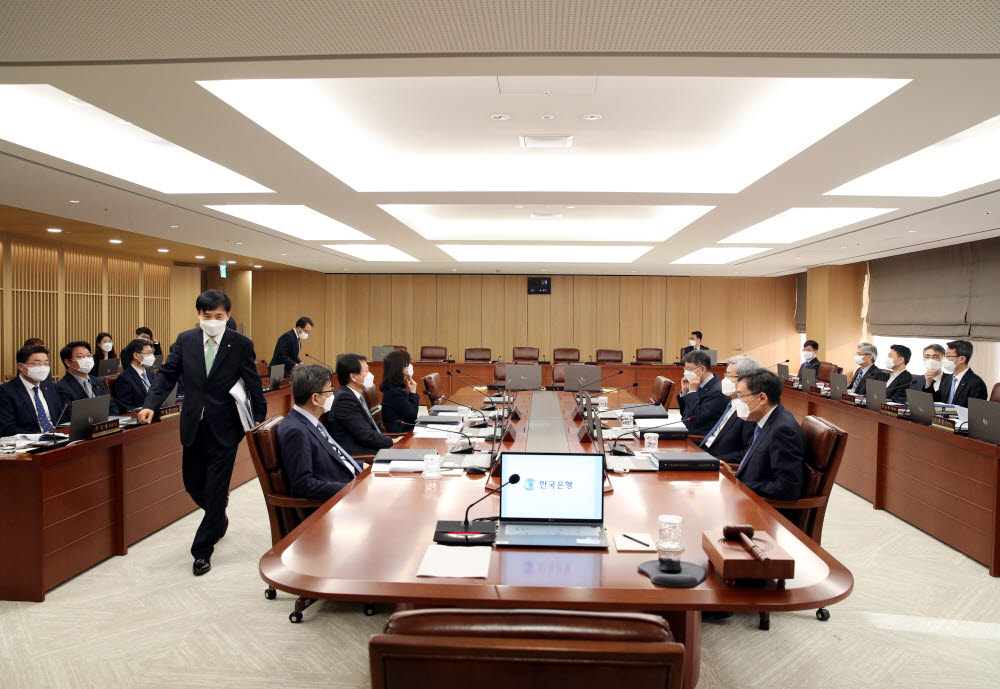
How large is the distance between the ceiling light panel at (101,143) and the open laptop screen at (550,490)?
3.37 metres

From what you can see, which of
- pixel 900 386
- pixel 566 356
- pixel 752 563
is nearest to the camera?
pixel 752 563

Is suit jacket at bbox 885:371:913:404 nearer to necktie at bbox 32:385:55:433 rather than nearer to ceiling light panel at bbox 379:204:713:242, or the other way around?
ceiling light panel at bbox 379:204:713:242

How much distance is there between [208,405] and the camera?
382 cm

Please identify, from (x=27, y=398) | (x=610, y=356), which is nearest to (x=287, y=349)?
(x=27, y=398)

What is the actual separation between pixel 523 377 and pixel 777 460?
15.8 ft

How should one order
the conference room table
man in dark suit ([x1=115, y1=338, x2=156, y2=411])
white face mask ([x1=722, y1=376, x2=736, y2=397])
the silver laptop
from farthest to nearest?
the silver laptop → man in dark suit ([x1=115, y1=338, x2=156, y2=411]) → white face mask ([x1=722, y1=376, x2=736, y2=397]) → the conference room table

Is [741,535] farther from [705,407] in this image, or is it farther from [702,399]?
[702,399]

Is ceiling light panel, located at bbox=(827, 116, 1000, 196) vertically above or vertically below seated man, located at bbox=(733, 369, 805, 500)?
above

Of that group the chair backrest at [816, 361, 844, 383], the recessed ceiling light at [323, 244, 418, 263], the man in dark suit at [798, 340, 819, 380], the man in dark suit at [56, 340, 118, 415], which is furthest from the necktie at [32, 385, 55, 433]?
the chair backrest at [816, 361, 844, 383]

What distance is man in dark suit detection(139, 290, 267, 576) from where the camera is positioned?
12.5 ft

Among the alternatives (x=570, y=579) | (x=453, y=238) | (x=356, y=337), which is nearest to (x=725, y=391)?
(x=570, y=579)

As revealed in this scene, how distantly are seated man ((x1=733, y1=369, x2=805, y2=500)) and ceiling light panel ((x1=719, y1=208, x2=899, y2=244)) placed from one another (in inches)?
122

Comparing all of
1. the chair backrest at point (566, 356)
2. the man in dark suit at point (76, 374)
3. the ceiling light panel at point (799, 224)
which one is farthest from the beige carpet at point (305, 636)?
the chair backrest at point (566, 356)

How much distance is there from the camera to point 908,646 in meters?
2.96
